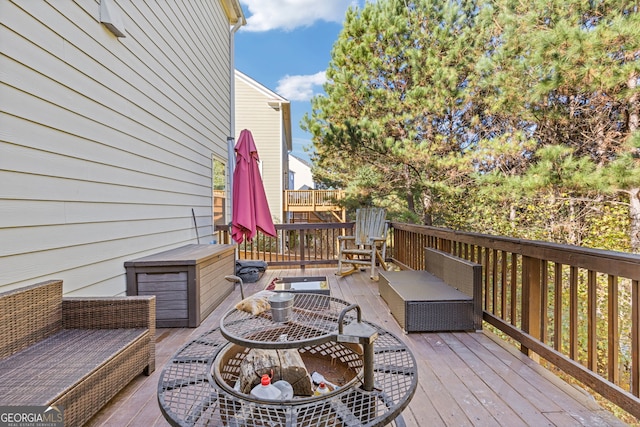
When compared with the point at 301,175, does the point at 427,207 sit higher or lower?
lower

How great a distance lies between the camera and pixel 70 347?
1816mm

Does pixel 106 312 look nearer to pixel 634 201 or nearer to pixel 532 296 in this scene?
pixel 532 296

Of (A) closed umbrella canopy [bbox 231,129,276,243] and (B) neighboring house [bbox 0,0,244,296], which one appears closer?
(B) neighboring house [bbox 0,0,244,296]

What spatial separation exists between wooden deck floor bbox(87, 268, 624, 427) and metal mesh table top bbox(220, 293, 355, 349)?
70 centimetres

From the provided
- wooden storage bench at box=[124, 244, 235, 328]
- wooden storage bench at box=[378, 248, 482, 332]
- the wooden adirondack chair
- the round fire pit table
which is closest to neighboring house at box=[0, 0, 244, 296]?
wooden storage bench at box=[124, 244, 235, 328]

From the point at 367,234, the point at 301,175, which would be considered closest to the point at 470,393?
the point at 367,234

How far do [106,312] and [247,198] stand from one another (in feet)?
7.55

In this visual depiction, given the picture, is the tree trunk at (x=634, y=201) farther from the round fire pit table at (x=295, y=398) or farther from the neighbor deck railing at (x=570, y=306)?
the round fire pit table at (x=295, y=398)

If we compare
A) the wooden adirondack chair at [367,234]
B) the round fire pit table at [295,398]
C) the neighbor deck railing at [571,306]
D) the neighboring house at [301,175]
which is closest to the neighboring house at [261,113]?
the wooden adirondack chair at [367,234]

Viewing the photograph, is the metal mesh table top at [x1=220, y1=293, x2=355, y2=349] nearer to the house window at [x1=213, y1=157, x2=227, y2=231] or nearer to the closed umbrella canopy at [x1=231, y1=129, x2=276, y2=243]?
the closed umbrella canopy at [x1=231, y1=129, x2=276, y2=243]

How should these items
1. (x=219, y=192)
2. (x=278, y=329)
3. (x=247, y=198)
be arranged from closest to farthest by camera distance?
(x=278, y=329) → (x=247, y=198) → (x=219, y=192)

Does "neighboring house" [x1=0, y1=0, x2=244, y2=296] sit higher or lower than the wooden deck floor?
higher

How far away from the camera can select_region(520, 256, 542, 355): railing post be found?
2.48 metres

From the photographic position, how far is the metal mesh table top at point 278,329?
4.08ft
